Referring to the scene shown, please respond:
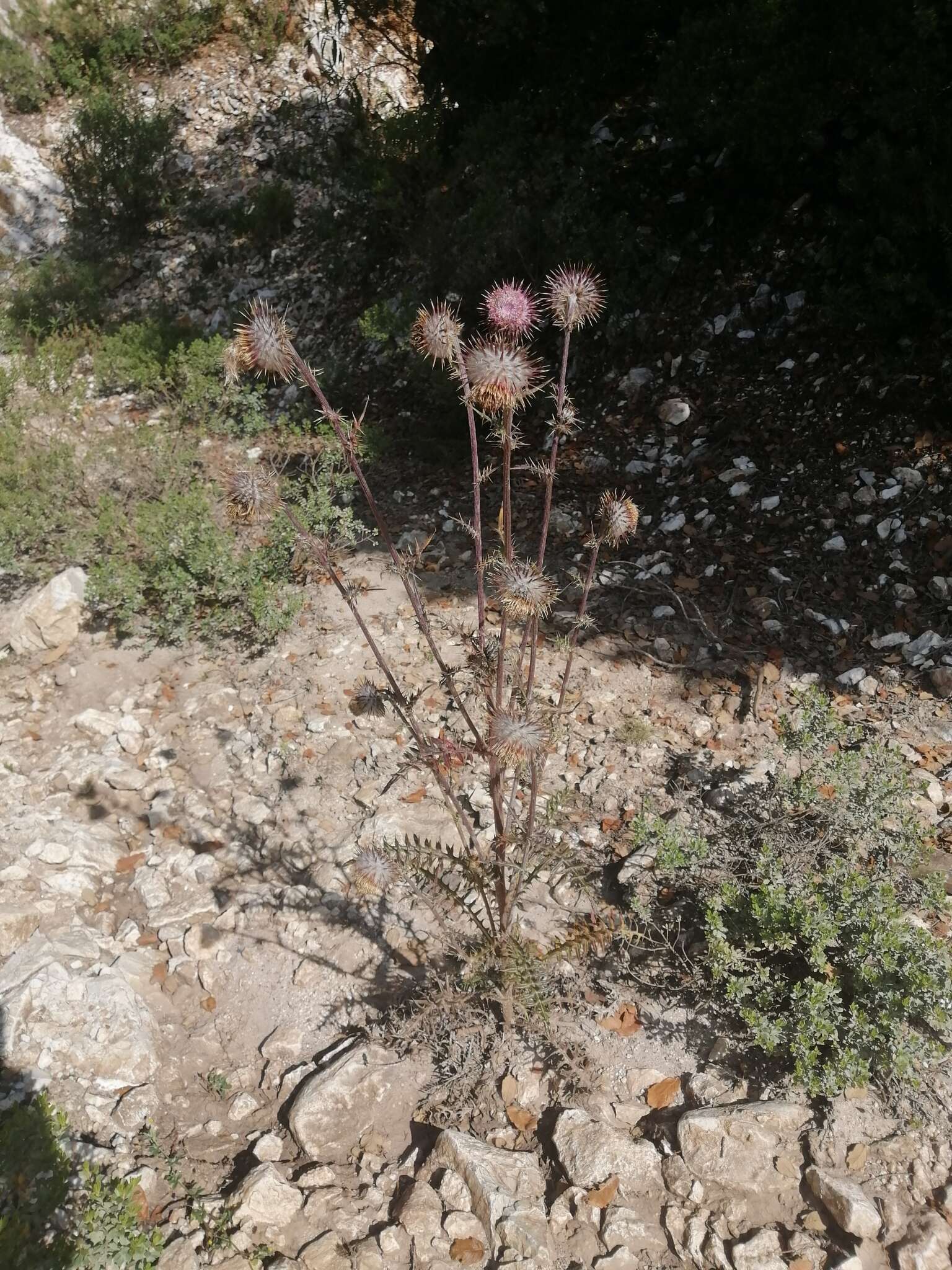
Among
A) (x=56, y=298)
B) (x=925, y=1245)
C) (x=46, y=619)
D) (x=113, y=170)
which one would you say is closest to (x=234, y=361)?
(x=925, y=1245)

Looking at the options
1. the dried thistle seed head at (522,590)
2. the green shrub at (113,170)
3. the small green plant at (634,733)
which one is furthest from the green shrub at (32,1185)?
the green shrub at (113,170)

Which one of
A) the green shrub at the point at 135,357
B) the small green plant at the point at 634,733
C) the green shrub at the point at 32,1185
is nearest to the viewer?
the green shrub at the point at 32,1185

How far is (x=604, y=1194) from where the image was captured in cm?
221

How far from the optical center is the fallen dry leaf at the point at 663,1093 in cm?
242

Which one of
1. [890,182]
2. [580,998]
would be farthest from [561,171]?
[580,998]

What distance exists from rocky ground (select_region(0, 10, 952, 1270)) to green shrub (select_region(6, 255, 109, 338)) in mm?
4101

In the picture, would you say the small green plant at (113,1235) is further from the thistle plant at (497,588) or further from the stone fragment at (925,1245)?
the stone fragment at (925,1245)

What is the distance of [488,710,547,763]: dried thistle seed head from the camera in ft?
6.16

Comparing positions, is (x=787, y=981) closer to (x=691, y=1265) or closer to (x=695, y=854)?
(x=695, y=854)

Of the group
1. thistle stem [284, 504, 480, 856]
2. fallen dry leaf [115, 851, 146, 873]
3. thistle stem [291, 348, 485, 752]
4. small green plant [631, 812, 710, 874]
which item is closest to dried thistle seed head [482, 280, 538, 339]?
thistle stem [291, 348, 485, 752]

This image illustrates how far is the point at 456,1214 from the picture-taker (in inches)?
86.0

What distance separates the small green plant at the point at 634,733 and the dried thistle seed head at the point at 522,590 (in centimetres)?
172

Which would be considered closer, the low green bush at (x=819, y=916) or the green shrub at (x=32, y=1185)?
the green shrub at (x=32, y=1185)

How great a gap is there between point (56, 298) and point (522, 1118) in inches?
315
